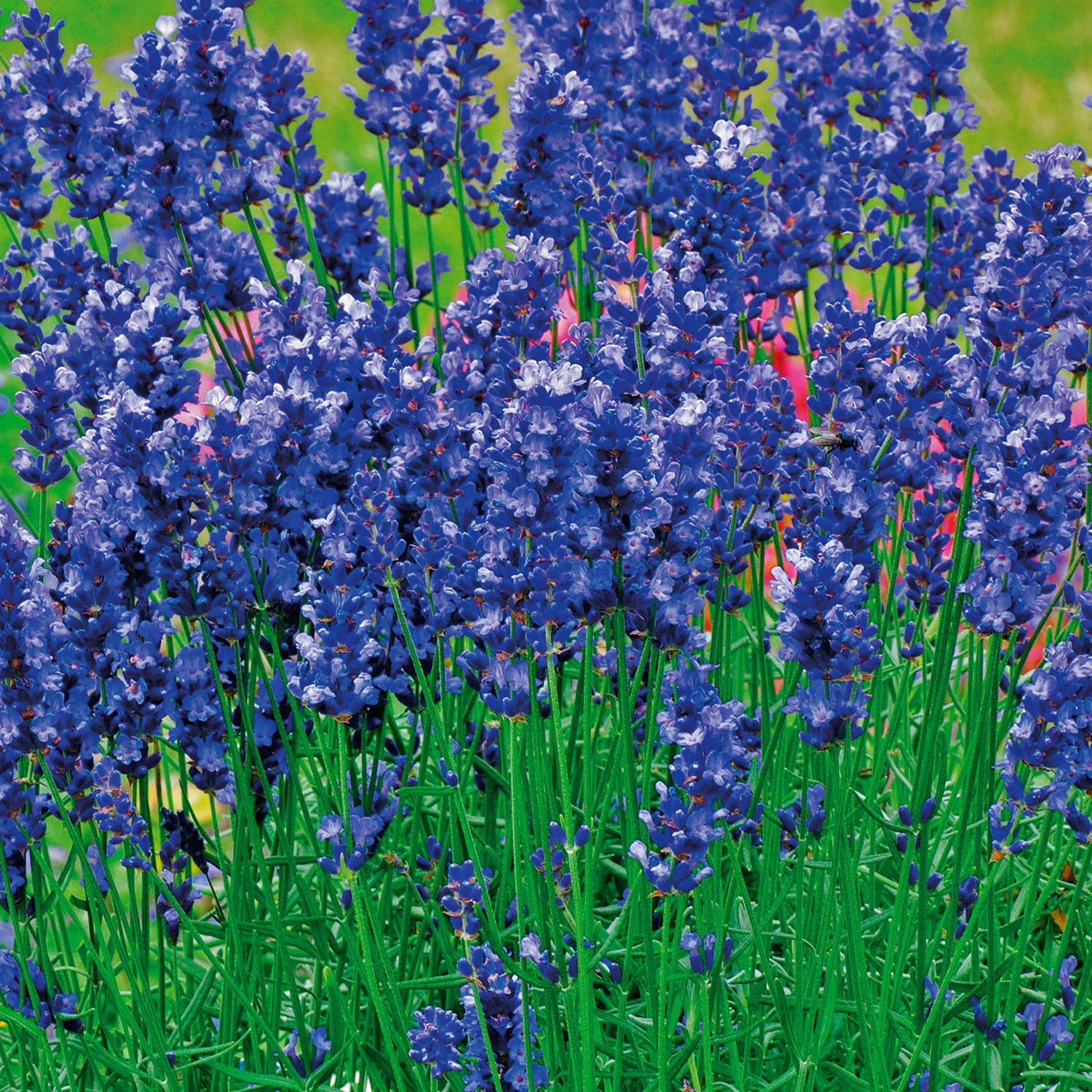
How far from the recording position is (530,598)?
1434 mm

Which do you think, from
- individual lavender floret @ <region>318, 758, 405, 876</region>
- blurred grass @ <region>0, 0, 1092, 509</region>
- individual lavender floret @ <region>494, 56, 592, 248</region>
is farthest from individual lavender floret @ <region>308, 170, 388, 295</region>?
blurred grass @ <region>0, 0, 1092, 509</region>

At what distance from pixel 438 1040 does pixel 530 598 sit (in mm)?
608

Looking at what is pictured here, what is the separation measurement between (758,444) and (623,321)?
0.23 m

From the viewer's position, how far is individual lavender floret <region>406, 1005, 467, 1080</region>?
1.65 metres

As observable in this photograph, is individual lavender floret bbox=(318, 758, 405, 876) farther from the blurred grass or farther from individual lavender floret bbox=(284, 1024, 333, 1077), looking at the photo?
the blurred grass

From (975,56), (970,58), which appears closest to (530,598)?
(970,58)

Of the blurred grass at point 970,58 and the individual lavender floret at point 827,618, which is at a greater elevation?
the blurred grass at point 970,58

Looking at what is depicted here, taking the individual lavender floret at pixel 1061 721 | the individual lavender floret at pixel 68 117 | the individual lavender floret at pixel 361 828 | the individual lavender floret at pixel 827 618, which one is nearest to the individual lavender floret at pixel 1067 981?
the individual lavender floret at pixel 1061 721

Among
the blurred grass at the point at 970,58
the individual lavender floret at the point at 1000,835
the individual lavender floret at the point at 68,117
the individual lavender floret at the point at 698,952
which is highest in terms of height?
the blurred grass at the point at 970,58

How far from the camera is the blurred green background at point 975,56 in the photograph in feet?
21.9

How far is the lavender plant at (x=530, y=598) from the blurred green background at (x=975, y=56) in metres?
4.38

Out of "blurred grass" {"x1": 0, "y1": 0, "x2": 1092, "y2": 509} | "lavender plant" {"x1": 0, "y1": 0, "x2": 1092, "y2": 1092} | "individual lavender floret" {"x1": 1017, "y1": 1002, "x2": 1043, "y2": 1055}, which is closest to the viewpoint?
"lavender plant" {"x1": 0, "y1": 0, "x2": 1092, "y2": 1092}

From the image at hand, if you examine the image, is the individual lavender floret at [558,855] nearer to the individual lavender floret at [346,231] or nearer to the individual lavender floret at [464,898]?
the individual lavender floret at [464,898]

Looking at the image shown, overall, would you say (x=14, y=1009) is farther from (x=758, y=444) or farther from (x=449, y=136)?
(x=449, y=136)
